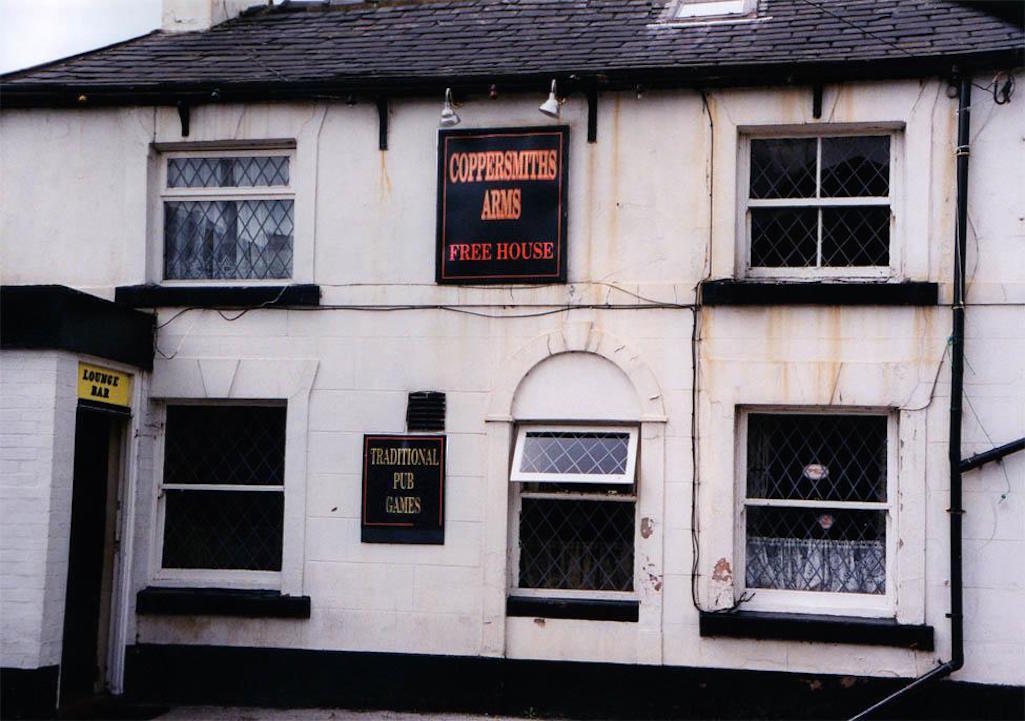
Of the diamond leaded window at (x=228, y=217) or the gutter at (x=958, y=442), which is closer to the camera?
the gutter at (x=958, y=442)

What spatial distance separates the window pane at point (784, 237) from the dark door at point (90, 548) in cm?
557

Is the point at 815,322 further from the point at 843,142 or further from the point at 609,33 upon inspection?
the point at 609,33

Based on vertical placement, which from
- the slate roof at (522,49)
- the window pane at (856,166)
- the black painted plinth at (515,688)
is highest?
the slate roof at (522,49)

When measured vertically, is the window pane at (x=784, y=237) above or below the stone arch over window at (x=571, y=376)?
above

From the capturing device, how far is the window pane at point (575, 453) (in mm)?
9758

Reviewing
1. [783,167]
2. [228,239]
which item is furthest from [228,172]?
[783,167]

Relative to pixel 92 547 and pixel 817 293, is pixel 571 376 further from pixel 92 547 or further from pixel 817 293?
pixel 92 547

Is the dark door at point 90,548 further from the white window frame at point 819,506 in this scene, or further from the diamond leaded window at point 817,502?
the diamond leaded window at point 817,502

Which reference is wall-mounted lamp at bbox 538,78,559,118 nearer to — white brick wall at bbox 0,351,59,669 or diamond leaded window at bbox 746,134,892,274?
diamond leaded window at bbox 746,134,892,274

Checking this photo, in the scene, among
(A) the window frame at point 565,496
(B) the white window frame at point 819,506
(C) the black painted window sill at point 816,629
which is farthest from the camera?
(A) the window frame at point 565,496

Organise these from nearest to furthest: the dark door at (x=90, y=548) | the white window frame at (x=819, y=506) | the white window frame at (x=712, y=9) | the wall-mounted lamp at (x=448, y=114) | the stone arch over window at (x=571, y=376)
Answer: the white window frame at (x=819, y=506) < the stone arch over window at (x=571, y=376) < the wall-mounted lamp at (x=448, y=114) < the dark door at (x=90, y=548) < the white window frame at (x=712, y=9)

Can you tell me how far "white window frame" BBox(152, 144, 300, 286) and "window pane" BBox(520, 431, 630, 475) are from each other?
8.66 feet

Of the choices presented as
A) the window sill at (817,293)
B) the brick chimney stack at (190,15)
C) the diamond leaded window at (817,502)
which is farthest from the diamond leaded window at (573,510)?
the brick chimney stack at (190,15)

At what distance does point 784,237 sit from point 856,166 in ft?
2.65
